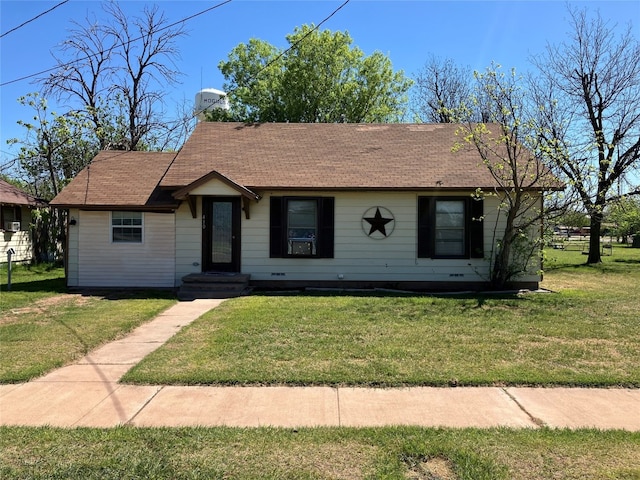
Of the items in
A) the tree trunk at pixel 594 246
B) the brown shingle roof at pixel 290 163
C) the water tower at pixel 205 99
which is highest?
the water tower at pixel 205 99

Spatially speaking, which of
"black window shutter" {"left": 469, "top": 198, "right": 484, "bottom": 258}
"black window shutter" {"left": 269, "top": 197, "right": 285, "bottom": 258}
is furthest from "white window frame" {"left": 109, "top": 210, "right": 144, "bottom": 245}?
"black window shutter" {"left": 469, "top": 198, "right": 484, "bottom": 258}

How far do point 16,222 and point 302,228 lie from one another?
1429 centimetres

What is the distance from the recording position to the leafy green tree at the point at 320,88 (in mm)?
30703

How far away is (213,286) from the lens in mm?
11586

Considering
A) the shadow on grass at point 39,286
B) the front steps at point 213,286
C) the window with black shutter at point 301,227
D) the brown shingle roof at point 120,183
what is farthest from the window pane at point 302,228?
the shadow on grass at point 39,286

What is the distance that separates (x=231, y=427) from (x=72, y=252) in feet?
34.8

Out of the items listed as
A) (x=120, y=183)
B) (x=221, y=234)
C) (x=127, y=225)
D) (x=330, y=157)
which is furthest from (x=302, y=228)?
(x=120, y=183)

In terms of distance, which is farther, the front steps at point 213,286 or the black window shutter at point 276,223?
the black window shutter at point 276,223

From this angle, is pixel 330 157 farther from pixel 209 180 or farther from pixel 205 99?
pixel 205 99

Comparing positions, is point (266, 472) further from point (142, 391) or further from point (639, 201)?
point (639, 201)

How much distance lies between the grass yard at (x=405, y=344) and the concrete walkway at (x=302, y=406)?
10.2 inches

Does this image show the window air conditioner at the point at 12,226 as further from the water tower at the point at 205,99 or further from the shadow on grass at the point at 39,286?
the water tower at the point at 205,99

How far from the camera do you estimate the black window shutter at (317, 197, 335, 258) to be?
12.4 meters

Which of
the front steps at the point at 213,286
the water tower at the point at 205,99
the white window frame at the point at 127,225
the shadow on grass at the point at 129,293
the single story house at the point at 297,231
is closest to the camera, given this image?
the shadow on grass at the point at 129,293
